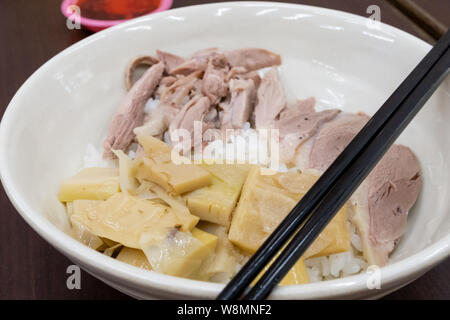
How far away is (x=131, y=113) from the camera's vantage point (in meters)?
1.56

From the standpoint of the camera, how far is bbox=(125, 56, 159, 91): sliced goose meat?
65.5 inches

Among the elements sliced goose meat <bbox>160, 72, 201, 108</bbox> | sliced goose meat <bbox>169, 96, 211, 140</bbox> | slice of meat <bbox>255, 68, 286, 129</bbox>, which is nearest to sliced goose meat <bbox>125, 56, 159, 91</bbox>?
sliced goose meat <bbox>160, 72, 201, 108</bbox>

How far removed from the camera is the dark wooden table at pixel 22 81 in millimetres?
1161

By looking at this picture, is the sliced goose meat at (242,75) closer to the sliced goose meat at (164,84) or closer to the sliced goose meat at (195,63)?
the sliced goose meat at (195,63)

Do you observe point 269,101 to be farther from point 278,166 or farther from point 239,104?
point 278,166

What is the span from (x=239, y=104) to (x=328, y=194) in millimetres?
748

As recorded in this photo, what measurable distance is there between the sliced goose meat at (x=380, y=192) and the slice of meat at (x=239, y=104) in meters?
0.28

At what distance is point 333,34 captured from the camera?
1.76m

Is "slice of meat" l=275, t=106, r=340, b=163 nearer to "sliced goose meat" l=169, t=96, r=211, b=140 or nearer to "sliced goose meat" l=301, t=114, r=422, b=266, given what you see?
"sliced goose meat" l=301, t=114, r=422, b=266

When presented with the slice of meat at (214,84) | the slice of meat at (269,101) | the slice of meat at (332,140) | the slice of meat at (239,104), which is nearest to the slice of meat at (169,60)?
the slice of meat at (214,84)
